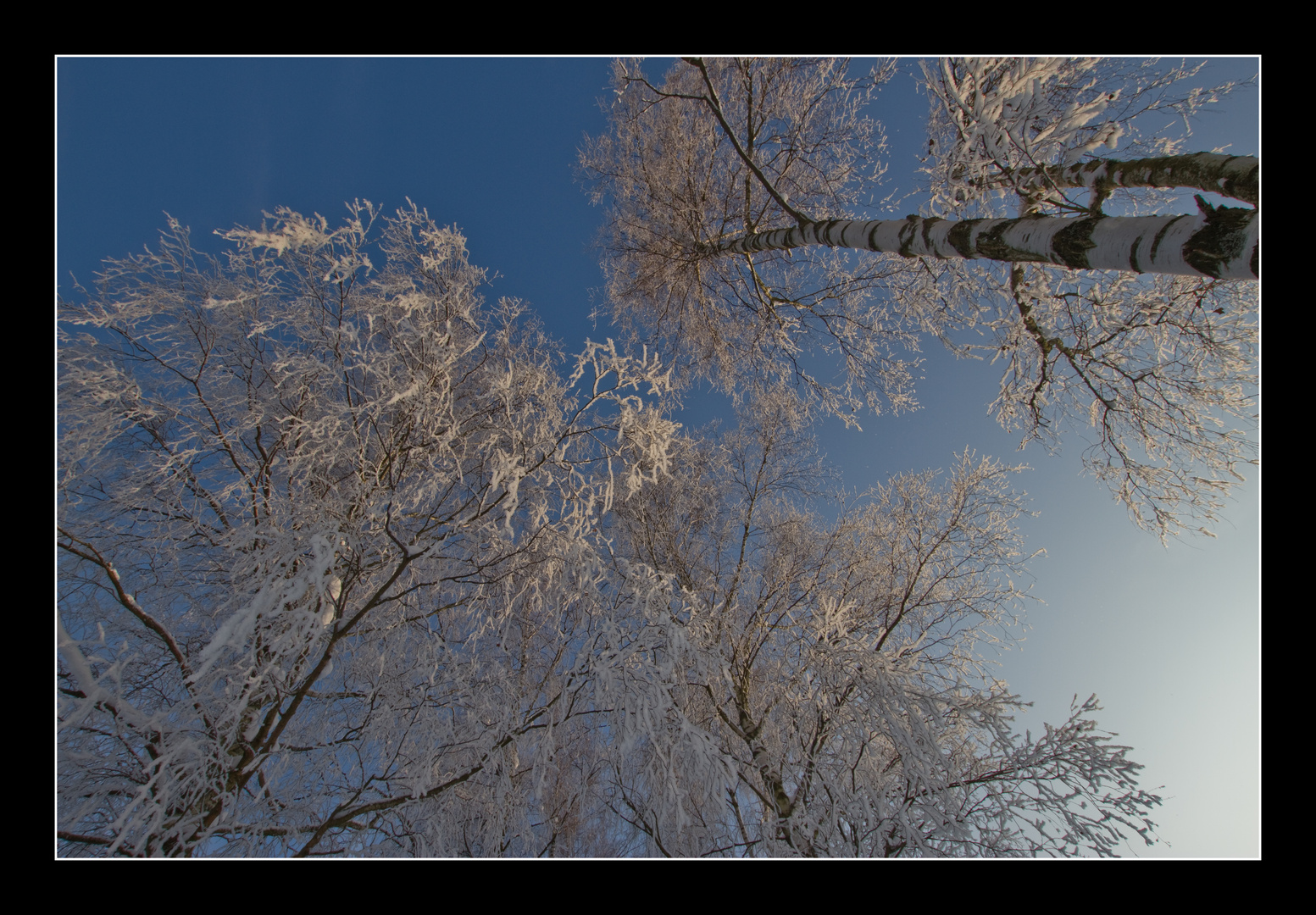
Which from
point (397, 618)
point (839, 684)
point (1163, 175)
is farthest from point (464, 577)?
point (1163, 175)

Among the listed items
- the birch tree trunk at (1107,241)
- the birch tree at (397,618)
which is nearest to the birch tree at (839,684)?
the birch tree at (397,618)

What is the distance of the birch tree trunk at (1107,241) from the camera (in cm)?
140

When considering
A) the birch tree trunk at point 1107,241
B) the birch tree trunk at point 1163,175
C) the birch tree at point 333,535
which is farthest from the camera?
the birch tree at point 333,535

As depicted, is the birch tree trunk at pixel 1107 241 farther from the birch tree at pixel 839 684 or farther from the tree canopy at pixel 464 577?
the birch tree at pixel 839 684

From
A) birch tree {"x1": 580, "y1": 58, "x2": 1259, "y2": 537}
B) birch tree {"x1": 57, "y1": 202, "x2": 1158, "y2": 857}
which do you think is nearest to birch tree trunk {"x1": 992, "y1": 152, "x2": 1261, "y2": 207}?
birch tree {"x1": 580, "y1": 58, "x2": 1259, "y2": 537}

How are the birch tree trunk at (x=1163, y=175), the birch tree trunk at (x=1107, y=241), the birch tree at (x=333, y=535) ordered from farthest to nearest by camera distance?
the birch tree at (x=333, y=535) → the birch tree trunk at (x=1163, y=175) → the birch tree trunk at (x=1107, y=241)

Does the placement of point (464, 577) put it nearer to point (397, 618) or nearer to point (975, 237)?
point (397, 618)

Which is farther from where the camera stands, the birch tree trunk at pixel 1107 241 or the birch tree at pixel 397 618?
the birch tree at pixel 397 618

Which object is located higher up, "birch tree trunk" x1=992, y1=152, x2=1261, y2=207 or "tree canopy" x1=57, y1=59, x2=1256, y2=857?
"birch tree trunk" x1=992, y1=152, x2=1261, y2=207

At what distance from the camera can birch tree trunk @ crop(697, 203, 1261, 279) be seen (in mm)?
1399

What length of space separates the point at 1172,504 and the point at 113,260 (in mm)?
7768

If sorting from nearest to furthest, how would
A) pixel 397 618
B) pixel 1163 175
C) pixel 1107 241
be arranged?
pixel 1107 241 → pixel 1163 175 → pixel 397 618

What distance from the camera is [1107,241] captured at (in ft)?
5.54

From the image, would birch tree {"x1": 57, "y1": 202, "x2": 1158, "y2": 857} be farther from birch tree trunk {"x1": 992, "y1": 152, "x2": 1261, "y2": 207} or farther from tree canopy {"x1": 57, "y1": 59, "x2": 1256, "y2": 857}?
birch tree trunk {"x1": 992, "y1": 152, "x2": 1261, "y2": 207}
